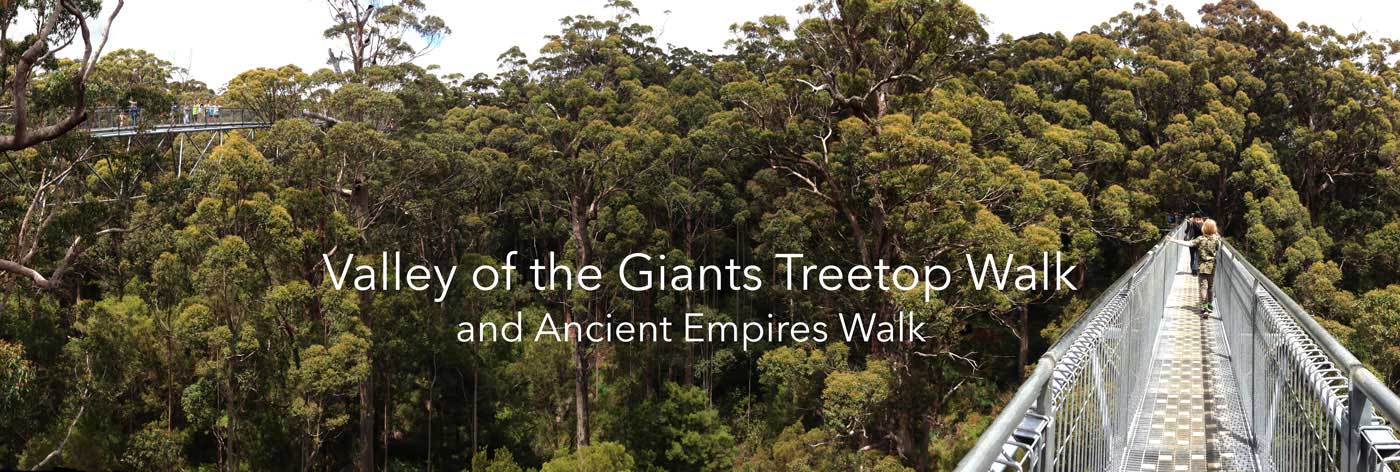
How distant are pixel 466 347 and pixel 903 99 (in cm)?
1405

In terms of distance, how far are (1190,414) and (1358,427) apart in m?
2.41

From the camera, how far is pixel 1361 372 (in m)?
2.45

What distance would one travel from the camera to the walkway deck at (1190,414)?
409 cm

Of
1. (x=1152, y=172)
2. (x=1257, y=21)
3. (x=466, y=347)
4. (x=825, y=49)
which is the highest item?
(x=1257, y=21)

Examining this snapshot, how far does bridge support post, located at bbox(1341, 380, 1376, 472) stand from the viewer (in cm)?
258

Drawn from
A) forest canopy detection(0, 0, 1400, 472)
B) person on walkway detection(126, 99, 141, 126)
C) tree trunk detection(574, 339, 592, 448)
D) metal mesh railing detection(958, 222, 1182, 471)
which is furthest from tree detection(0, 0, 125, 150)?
tree trunk detection(574, 339, 592, 448)

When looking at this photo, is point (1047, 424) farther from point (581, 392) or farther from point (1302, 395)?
point (581, 392)

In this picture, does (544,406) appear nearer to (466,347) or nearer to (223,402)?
(466,347)

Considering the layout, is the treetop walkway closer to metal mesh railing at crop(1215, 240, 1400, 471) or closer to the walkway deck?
the walkway deck

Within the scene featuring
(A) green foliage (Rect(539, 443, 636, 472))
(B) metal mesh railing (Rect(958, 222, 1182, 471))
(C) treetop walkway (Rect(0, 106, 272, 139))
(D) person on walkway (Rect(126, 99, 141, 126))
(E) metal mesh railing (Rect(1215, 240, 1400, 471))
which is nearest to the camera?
(B) metal mesh railing (Rect(958, 222, 1182, 471))

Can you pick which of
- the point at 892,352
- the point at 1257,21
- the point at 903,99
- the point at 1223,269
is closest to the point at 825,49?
the point at 903,99

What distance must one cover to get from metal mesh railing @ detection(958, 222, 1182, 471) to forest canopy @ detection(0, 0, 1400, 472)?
26.4 ft

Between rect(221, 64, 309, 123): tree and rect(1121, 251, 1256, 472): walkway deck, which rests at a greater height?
rect(221, 64, 309, 123): tree

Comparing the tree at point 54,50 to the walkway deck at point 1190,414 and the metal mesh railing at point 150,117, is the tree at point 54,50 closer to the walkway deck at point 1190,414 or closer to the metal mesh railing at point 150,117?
the metal mesh railing at point 150,117
